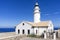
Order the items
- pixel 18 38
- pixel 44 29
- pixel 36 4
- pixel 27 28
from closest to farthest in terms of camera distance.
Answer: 1. pixel 18 38
2. pixel 44 29
3. pixel 27 28
4. pixel 36 4

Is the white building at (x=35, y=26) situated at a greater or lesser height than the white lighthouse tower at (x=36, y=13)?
lesser

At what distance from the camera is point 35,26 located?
90.8 feet

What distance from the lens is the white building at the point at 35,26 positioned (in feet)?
88.7

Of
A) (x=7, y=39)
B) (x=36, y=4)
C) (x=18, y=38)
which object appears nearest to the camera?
(x=7, y=39)

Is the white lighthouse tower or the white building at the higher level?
the white lighthouse tower

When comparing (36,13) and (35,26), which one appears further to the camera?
(36,13)

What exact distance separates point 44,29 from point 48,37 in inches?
102

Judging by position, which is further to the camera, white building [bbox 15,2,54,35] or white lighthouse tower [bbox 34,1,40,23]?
white lighthouse tower [bbox 34,1,40,23]

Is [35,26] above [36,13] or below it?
below

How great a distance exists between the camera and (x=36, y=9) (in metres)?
30.5

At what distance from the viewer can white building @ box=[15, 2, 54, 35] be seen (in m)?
27.0

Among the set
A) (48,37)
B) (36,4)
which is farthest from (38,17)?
(48,37)

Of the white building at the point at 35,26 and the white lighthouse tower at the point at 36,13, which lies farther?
the white lighthouse tower at the point at 36,13

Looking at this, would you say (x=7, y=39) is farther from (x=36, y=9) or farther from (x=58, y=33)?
(x=36, y=9)
